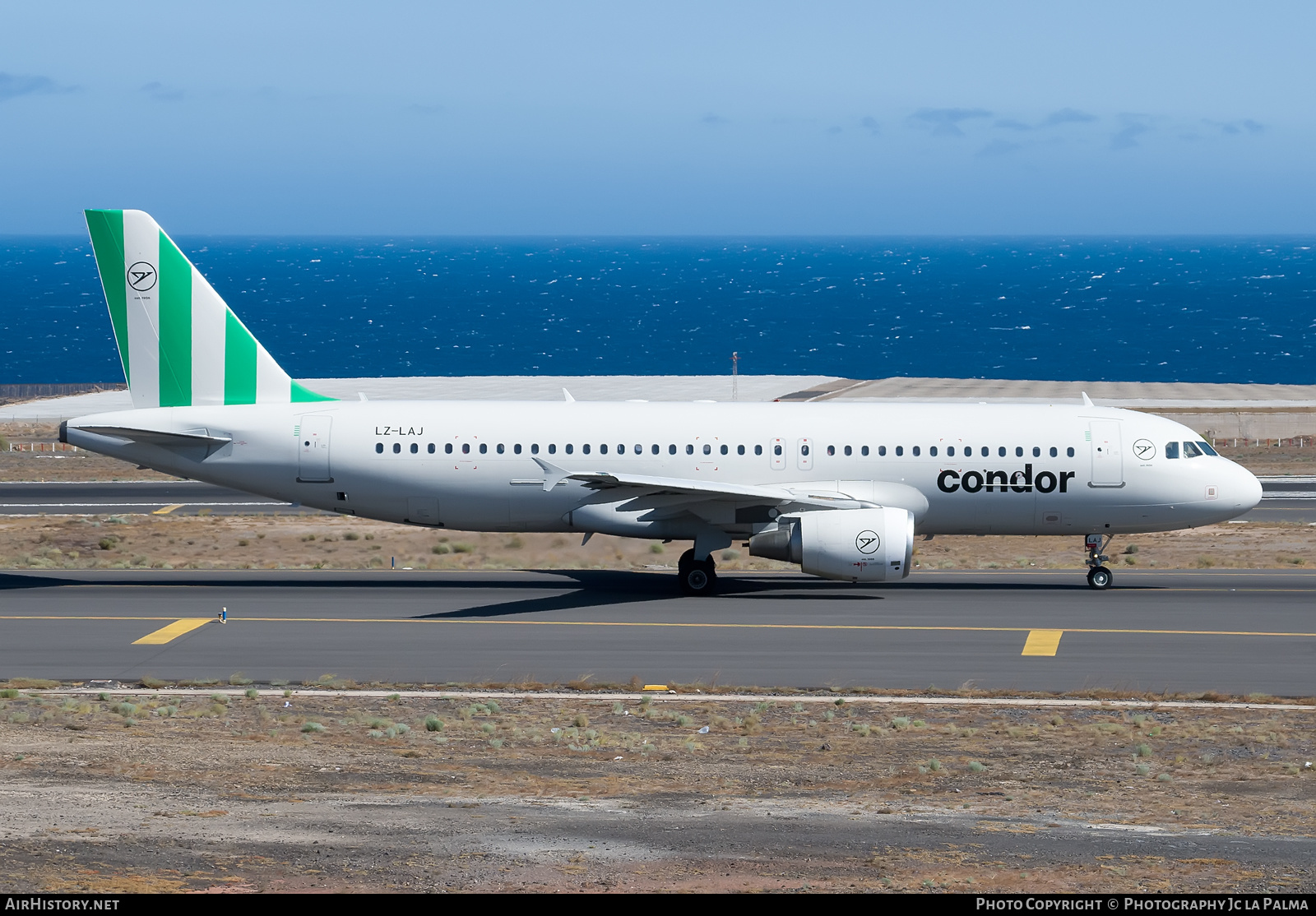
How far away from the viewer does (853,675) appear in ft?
89.0

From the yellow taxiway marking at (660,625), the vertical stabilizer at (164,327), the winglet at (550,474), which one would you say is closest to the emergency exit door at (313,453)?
the vertical stabilizer at (164,327)

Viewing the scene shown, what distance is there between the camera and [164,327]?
3616 cm

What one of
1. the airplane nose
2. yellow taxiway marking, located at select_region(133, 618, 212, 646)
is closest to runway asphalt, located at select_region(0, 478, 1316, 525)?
the airplane nose

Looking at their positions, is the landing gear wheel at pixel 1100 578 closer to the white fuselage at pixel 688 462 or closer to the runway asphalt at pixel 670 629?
the runway asphalt at pixel 670 629

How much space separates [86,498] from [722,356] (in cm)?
13597

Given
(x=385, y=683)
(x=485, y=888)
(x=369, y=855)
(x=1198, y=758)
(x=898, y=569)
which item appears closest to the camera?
(x=485, y=888)

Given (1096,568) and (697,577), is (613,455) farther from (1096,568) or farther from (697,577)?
(1096,568)

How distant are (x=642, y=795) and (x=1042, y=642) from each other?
1344cm

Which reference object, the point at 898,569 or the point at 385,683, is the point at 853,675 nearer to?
the point at 898,569

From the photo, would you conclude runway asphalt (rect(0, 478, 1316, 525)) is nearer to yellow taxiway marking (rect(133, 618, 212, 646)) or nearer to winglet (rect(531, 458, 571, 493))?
winglet (rect(531, 458, 571, 493))

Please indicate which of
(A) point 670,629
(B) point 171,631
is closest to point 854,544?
(A) point 670,629

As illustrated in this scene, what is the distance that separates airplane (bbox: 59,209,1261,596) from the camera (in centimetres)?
3512

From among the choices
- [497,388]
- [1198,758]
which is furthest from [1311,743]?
[497,388]

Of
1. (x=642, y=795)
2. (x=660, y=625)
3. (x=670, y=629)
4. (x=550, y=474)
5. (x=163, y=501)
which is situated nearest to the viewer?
(x=642, y=795)
